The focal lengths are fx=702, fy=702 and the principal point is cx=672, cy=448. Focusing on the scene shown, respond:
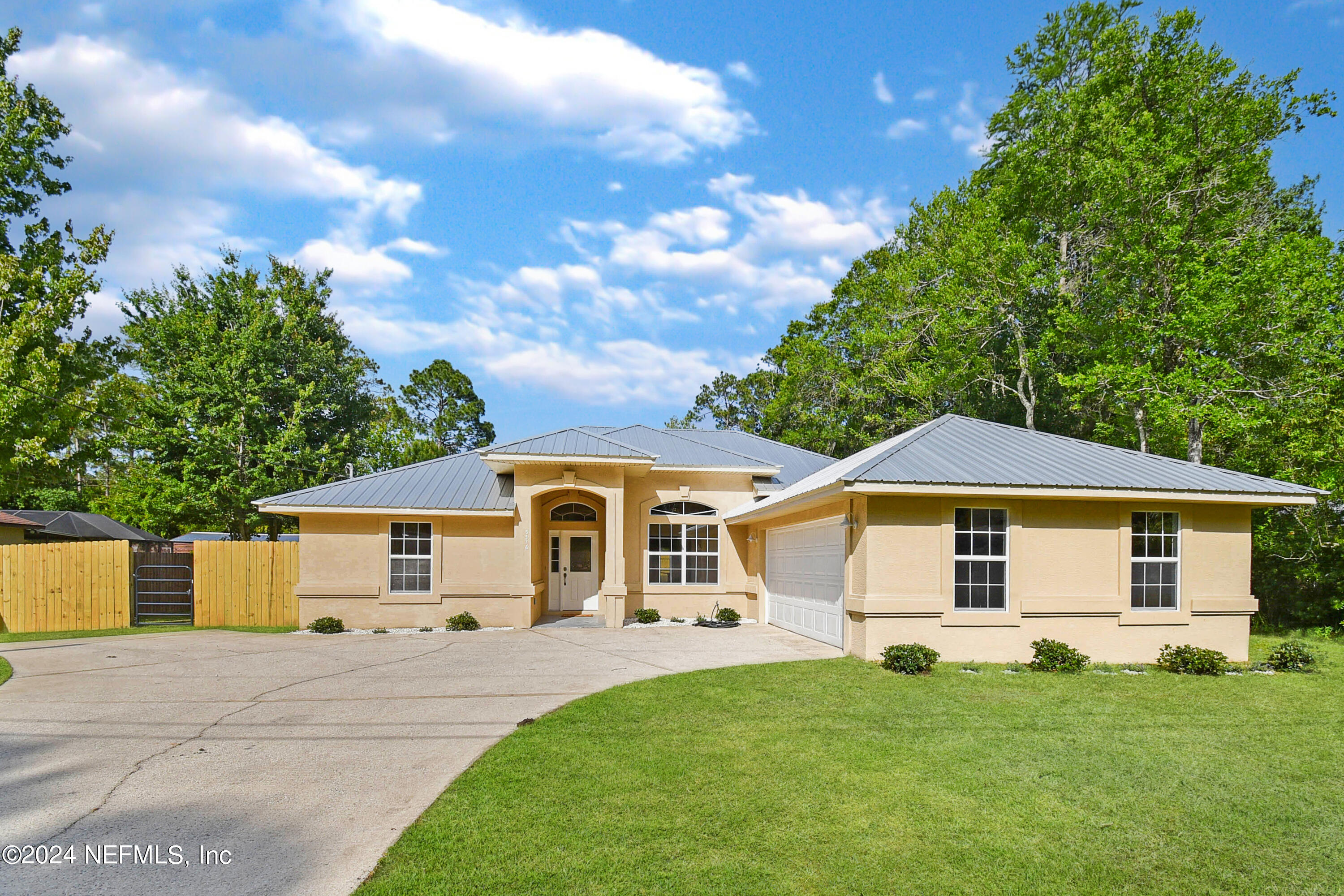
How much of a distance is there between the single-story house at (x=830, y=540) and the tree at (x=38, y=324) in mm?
6600

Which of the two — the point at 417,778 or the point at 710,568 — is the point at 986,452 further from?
the point at 417,778

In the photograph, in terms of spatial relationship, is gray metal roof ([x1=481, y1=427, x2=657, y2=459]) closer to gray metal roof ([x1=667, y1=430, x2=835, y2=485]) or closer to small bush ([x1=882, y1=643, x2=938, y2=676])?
gray metal roof ([x1=667, y1=430, x2=835, y2=485])

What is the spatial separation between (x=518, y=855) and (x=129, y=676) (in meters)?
9.98

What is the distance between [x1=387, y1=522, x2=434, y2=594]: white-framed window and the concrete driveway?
2.94m

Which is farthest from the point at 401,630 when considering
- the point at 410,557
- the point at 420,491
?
the point at 420,491

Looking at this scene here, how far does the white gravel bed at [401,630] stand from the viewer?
16.8 m

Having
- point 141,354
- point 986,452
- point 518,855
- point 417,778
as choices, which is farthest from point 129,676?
point 141,354

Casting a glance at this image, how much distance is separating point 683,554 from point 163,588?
45.1ft

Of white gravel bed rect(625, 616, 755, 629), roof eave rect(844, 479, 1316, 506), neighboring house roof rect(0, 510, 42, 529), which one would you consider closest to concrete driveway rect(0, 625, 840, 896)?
white gravel bed rect(625, 616, 755, 629)

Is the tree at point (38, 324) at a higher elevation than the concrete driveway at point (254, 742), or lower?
higher

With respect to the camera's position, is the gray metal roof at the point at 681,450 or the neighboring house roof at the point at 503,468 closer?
the neighboring house roof at the point at 503,468

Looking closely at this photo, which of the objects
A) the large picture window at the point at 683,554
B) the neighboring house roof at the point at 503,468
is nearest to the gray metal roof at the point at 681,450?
the neighboring house roof at the point at 503,468

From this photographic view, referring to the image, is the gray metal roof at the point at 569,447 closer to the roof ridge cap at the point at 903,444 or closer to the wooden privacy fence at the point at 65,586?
the roof ridge cap at the point at 903,444

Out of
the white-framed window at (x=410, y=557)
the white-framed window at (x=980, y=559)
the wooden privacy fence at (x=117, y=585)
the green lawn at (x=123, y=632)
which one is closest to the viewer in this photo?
the white-framed window at (x=980, y=559)
